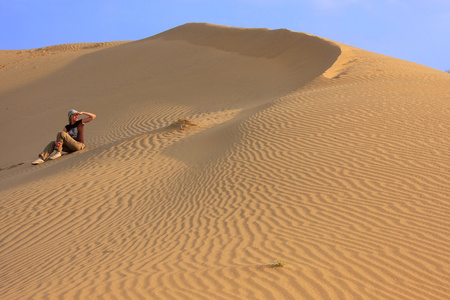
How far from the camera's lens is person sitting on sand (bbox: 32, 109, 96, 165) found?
495 inches

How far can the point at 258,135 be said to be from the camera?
10766 millimetres

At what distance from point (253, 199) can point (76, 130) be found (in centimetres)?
721

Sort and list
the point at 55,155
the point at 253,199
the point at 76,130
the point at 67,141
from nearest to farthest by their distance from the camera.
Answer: the point at 253,199 < the point at 55,155 < the point at 67,141 < the point at 76,130

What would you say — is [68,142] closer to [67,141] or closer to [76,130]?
[67,141]

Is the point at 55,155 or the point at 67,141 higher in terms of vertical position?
the point at 67,141

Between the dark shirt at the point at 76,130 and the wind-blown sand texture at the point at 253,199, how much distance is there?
440 mm

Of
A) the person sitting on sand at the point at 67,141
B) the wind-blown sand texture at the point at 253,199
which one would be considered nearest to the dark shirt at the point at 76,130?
the person sitting on sand at the point at 67,141

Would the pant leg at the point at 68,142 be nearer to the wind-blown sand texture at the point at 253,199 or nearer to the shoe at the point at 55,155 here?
the shoe at the point at 55,155

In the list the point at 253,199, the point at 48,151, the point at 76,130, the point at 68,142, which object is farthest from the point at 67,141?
the point at 253,199

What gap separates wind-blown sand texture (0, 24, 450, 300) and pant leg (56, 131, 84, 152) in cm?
30

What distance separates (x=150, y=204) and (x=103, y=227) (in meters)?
1.02

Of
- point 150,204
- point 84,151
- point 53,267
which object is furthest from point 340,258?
point 84,151

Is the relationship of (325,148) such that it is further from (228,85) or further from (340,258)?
(228,85)

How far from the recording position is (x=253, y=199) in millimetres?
7359
